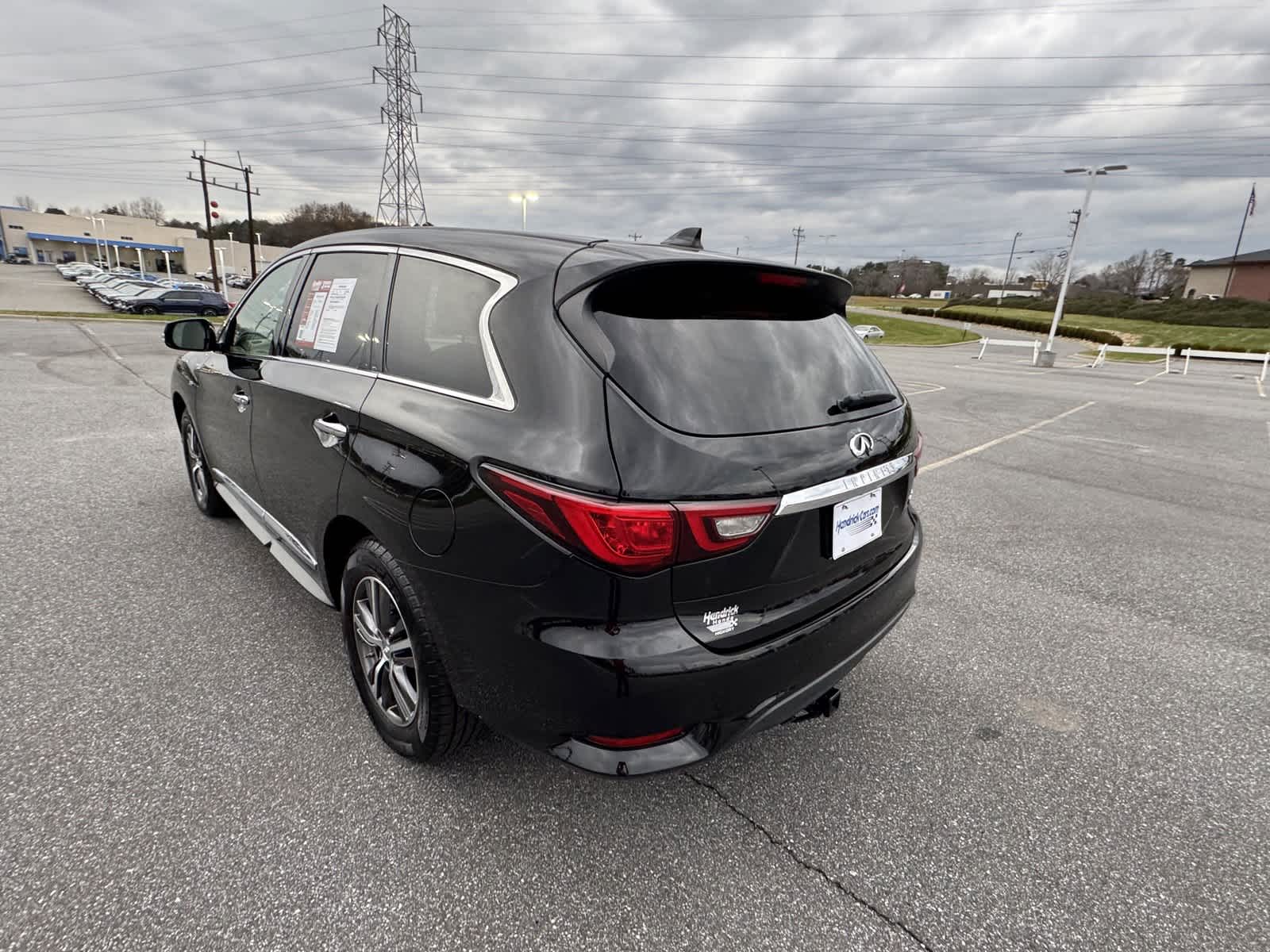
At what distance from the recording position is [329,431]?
91.1 inches

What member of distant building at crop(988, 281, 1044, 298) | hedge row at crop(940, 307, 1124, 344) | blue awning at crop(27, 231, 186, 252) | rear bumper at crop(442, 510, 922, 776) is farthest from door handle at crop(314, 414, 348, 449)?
distant building at crop(988, 281, 1044, 298)

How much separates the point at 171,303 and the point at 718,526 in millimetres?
32989

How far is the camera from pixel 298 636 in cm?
297

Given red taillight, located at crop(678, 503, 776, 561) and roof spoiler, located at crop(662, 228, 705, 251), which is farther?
roof spoiler, located at crop(662, 228, 705, 251)

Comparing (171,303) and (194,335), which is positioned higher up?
(194,335)

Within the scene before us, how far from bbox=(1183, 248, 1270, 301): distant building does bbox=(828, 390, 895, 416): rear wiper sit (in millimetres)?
92919

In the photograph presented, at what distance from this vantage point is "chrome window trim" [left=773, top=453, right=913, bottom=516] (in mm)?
1729

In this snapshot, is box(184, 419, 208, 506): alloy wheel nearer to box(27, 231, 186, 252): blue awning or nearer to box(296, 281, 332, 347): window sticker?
box(296, 281, 332, 347): window sticker

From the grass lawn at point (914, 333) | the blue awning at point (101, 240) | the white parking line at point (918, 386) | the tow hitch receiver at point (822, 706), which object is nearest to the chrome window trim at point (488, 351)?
the tow hitch receiver at point (822, 706)

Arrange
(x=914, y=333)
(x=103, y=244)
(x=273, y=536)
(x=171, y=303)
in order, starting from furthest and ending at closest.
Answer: (x=103, y=244)
(x=914, y=333)
(x=171, y=303)
(x=273, y=536)

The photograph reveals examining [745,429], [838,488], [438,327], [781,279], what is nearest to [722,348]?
[745,429]

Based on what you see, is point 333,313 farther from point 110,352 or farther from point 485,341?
point 110,352

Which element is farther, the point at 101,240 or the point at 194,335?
the point at 101,240

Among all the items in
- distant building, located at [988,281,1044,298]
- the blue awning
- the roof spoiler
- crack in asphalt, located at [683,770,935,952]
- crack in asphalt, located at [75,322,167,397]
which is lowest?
crack in asphalt, located at [75,322,167,397]
